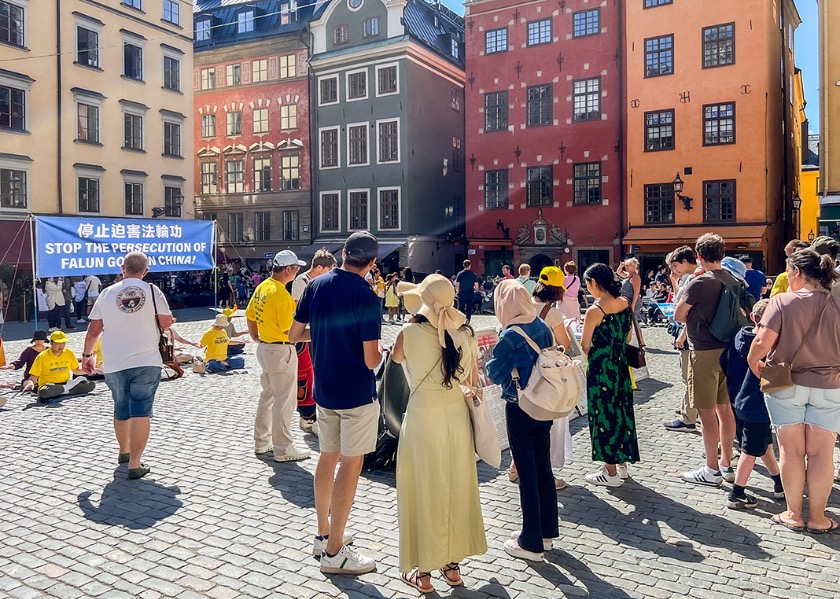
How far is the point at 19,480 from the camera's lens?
20.6 feet

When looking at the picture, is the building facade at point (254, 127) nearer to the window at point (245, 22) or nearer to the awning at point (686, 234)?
the window at point (245, 22)

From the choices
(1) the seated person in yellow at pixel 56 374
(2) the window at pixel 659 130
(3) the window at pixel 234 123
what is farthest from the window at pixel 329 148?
(1) the seated person in yellow at pixel 56 374

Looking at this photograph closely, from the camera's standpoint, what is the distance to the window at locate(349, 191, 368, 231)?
3619 centimetres

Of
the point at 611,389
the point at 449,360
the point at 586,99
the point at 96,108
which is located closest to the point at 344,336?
the point at 449,360

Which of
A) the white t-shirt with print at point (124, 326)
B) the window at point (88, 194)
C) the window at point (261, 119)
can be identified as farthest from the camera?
the window at point (261, 119)

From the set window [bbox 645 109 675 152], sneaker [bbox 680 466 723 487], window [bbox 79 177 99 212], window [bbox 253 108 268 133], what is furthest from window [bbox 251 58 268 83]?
sneaker [bbox 680 466 723 487]

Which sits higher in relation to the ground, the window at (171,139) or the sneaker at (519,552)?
the window at (171,139)

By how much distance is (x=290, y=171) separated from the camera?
38062mm

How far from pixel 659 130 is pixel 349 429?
27.6m

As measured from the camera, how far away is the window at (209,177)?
40062 mm

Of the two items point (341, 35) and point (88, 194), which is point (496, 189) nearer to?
point (341, 35)

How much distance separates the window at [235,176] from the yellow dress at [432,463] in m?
36.9

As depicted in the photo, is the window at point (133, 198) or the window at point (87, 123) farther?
the window at point (133, 198)

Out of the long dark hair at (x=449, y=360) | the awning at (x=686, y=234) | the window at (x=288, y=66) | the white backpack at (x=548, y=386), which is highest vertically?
the window at (x=288, y=66)
